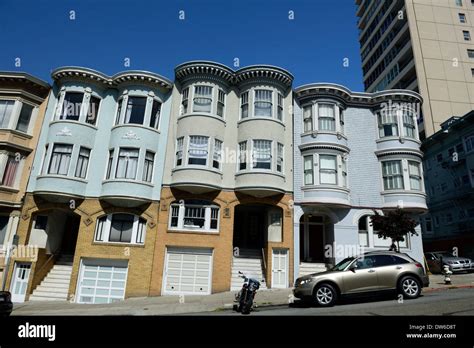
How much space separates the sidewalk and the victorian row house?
128cm

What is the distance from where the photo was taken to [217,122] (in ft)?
62.1

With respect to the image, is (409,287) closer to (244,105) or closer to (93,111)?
(244,105)

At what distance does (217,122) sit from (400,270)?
12.7 m

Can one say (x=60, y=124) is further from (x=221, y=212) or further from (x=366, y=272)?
(x=366, y=272)

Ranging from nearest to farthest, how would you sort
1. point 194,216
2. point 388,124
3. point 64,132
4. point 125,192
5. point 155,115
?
point 125,192, point 194,216, point 64,132, point 155,115, point 388,124

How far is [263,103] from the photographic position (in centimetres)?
1948

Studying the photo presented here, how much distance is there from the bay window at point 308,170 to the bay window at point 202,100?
7073 millimetres

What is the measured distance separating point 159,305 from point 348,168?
45.7ft

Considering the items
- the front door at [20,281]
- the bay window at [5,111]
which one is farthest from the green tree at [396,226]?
the bay window at [5,111]

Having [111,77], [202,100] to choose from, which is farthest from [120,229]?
[111,77]

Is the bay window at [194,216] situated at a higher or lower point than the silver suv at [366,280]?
higher

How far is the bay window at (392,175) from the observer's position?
63.4 feet

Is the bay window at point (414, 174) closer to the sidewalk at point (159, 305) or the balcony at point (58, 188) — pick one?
the sidewalk at point (159, 305)

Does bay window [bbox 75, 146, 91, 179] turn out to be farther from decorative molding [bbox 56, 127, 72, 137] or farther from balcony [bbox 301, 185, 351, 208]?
balcony [bbox 301, 185, 351, 208]
